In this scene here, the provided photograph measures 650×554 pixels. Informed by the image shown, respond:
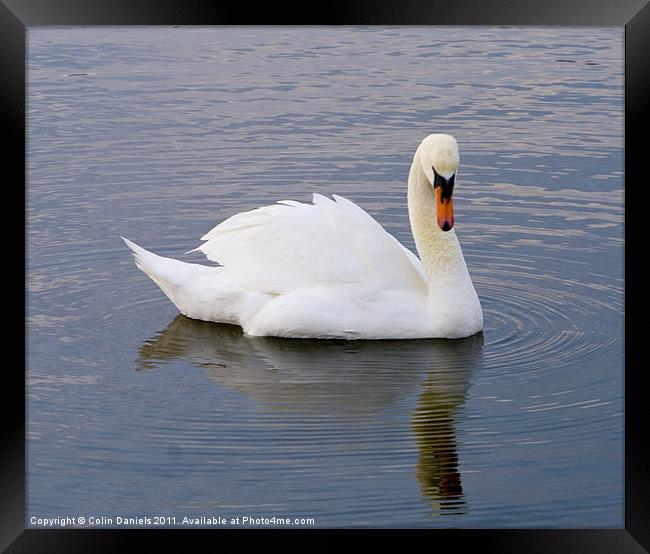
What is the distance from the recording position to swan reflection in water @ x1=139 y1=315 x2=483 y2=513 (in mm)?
10016

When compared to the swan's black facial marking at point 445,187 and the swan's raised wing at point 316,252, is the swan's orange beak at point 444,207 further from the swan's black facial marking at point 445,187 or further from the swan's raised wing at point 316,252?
the swan's raised wing at point 316,252

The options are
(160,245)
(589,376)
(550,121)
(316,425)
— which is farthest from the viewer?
(550,121)

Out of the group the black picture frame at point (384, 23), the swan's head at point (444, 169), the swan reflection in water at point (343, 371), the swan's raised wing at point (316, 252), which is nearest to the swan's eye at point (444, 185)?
the swan's head at point (444, 169)

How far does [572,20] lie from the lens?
7.77 metres

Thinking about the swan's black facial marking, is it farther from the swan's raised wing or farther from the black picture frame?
the black picture frame

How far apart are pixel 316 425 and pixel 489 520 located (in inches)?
64.6

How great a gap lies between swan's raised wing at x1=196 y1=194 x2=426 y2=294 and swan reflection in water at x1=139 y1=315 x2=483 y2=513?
453mm

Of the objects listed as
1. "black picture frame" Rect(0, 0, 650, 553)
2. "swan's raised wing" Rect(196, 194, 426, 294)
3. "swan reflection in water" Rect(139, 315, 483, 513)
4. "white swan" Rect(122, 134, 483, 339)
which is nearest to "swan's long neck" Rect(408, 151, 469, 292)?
"white swan" Rect(122, 134, 483, 339)

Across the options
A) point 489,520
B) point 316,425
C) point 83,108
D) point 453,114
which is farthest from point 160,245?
point 489,520

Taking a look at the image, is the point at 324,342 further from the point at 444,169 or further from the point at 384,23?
the point at 384,23

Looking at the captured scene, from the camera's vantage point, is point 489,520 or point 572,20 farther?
point 489,520

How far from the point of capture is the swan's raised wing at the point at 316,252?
11523 mm

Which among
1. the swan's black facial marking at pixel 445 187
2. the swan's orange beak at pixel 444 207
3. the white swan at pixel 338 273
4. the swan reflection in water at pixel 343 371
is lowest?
the swan reflection in water at pixel 343 371

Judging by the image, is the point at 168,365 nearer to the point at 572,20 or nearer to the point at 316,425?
the point at 316,425
